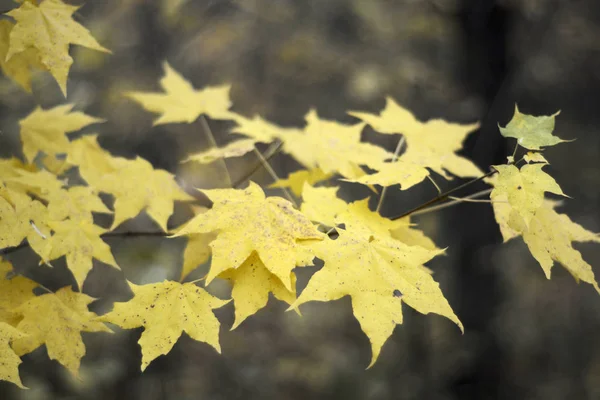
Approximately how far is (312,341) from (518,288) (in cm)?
182

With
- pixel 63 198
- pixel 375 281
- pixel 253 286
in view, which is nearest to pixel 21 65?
pixel 63 198

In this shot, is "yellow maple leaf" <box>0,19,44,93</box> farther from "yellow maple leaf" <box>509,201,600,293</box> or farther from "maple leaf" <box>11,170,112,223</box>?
"yellow maple leaf" <box>509,201,600,293</box>

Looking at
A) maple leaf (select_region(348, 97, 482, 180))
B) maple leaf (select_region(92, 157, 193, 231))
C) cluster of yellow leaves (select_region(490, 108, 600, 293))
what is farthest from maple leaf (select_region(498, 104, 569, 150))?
maple leaf (select_region(92, 157, 193, 231))

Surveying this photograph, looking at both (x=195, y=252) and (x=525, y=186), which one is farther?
(x=195, y=252)

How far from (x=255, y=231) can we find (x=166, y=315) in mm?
252

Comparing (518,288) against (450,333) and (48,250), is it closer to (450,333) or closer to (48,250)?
(450,333)

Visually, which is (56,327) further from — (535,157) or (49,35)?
(535,157)

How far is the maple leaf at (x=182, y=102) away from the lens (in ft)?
6.20

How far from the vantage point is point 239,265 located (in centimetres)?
108

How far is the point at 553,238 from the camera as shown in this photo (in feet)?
3.95

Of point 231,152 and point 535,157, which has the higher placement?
point 535,157

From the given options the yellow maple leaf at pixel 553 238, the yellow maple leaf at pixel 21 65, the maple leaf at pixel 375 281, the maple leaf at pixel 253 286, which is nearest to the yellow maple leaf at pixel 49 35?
the yellow maple leaf at pixel 21 65

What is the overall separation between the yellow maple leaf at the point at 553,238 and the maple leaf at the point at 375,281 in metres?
0.25

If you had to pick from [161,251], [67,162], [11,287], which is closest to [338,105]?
[161,251]
